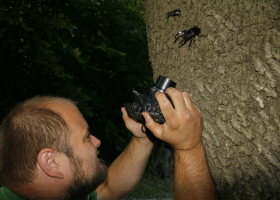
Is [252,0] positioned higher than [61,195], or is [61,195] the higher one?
[252,0]

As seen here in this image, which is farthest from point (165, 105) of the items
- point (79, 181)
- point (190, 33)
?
point (79, 181)

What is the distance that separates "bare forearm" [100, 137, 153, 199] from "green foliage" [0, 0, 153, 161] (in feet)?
8.70

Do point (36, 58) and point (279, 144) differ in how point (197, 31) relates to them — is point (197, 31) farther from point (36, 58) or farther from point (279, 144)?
point (36, 58)

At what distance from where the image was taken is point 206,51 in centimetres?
149

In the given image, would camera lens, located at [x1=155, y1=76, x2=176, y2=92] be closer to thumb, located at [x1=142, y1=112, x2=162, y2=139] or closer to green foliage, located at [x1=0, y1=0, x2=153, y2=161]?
thumb, located at [x1=142, y1=112, x2=162, y2=139]

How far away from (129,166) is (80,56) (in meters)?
4.37

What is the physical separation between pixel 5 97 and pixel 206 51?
187 inches

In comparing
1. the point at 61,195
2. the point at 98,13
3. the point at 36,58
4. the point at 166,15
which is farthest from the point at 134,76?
the point at 61,195

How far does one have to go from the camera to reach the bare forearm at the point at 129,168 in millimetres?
2104

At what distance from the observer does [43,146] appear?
148 centimetres

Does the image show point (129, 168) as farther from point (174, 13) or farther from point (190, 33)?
point (174, 13)

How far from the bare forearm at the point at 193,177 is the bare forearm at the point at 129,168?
0.80m

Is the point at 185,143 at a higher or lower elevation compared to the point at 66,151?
higher

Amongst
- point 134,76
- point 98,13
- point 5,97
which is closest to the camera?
point 5,97
